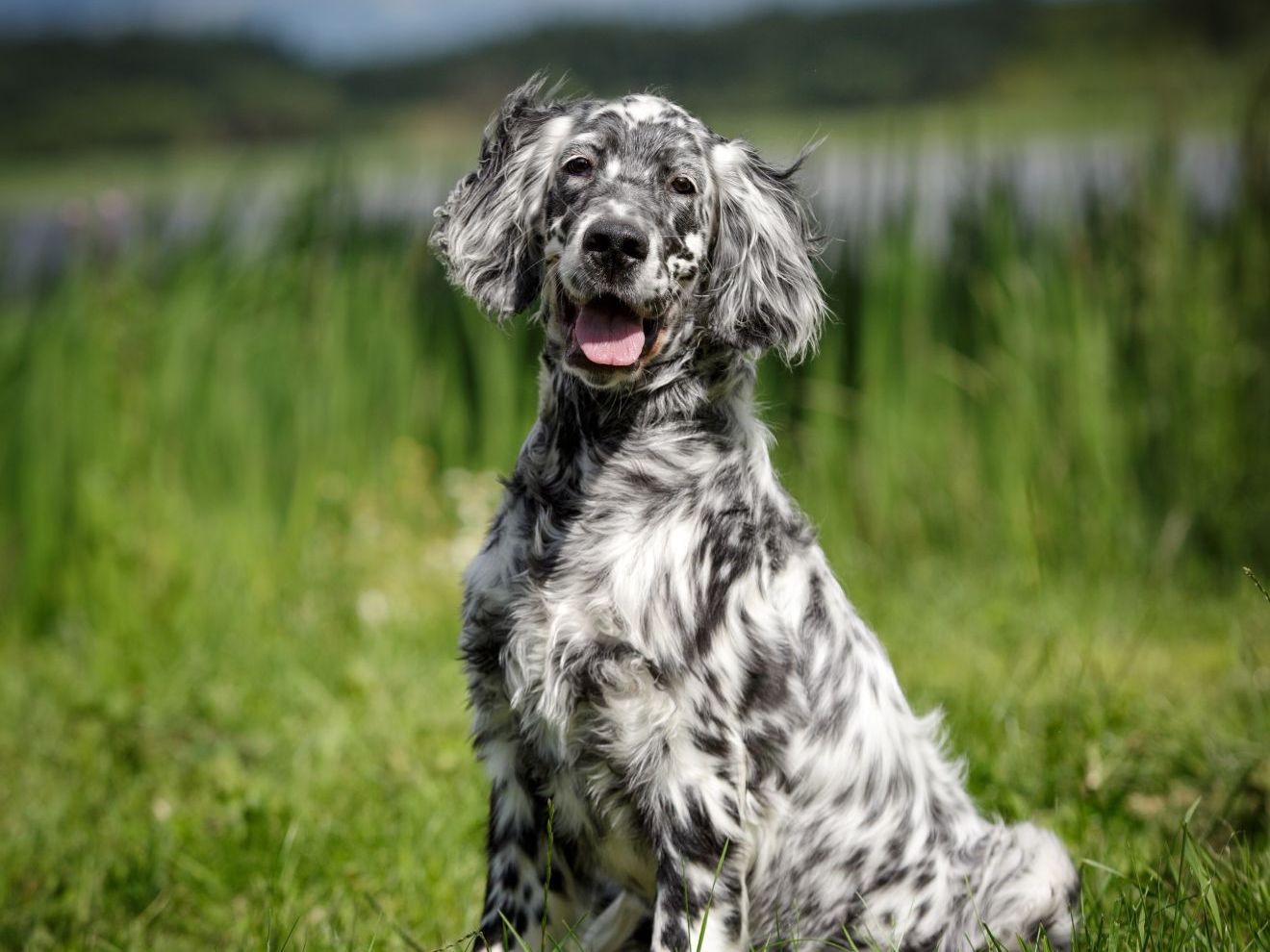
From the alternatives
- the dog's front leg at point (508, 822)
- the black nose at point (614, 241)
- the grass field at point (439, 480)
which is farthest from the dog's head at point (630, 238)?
the grass field at point (439, 480)

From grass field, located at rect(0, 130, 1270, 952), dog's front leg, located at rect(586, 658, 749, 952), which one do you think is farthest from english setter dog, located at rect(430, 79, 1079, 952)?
grass field, located at rect(0, 130, 1270, 952)

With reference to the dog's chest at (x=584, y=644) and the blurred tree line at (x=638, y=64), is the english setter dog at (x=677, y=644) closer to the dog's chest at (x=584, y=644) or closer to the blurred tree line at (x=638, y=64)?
the dog's chest at (x=584, y=644)

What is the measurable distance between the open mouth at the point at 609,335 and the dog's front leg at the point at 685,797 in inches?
24.6

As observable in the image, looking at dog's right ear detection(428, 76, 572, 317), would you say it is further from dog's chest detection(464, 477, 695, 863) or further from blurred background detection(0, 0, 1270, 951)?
blurred background detection(0, 0, 1270, 951)

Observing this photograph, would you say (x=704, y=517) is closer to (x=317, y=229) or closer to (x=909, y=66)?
(x=317, y=229)

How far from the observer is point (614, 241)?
276 cm

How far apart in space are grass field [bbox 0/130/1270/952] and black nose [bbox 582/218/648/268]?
2.08 meters

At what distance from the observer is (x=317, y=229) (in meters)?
6.77

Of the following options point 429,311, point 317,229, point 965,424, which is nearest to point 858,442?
point 965,424

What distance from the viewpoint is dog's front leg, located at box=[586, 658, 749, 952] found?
2646mm

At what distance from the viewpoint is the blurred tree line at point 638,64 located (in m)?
10.8

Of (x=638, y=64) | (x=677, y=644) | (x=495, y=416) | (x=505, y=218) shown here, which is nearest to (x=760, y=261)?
(x=505, y=218)

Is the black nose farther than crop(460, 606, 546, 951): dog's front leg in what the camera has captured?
No

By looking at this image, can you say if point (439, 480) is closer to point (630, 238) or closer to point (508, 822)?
point (508, 822)
